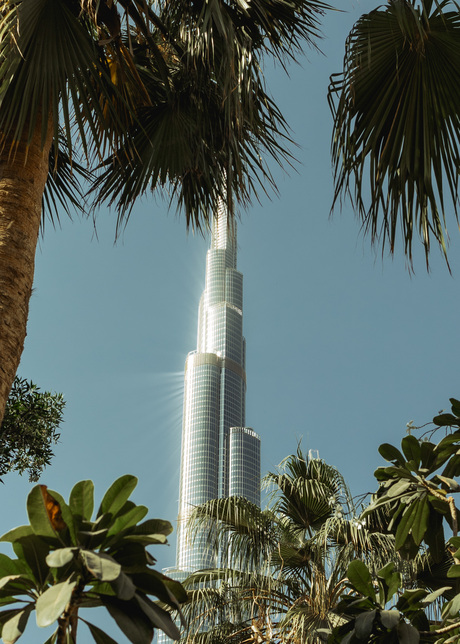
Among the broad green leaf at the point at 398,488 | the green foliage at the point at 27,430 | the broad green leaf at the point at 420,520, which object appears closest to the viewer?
the broad green leaf at the point at 398,488

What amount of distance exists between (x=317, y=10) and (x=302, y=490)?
504 centimetres

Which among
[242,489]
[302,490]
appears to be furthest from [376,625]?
[242,489]

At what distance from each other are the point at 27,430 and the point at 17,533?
17.2ft

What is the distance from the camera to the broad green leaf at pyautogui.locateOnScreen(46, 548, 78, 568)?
46.7 inches

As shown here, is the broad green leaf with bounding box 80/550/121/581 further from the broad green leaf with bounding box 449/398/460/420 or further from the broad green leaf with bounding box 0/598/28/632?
the broad green leaf with bounding box 449/398/460/420

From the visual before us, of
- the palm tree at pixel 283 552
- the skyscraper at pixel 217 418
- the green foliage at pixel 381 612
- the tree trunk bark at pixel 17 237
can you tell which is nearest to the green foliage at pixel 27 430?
the palm tree at pixel 283 552

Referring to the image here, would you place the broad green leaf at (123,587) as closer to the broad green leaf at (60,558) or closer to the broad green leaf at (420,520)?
the broad green leaf at (60,558)

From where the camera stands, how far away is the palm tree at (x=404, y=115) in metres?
2.87

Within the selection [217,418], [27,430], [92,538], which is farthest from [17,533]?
[217,418]

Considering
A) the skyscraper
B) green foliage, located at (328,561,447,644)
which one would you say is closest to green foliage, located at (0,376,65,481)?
green foliage, located at (328,561,447,644)

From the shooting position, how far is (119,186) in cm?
393

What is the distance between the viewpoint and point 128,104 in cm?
321

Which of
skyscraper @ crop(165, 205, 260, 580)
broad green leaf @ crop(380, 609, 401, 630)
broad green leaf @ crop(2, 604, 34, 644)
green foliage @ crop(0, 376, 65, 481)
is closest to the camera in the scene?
broad green leaf @ crop(2, 604, 34, 644)

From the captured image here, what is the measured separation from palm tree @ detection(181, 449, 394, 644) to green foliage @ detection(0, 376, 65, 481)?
1864mm
